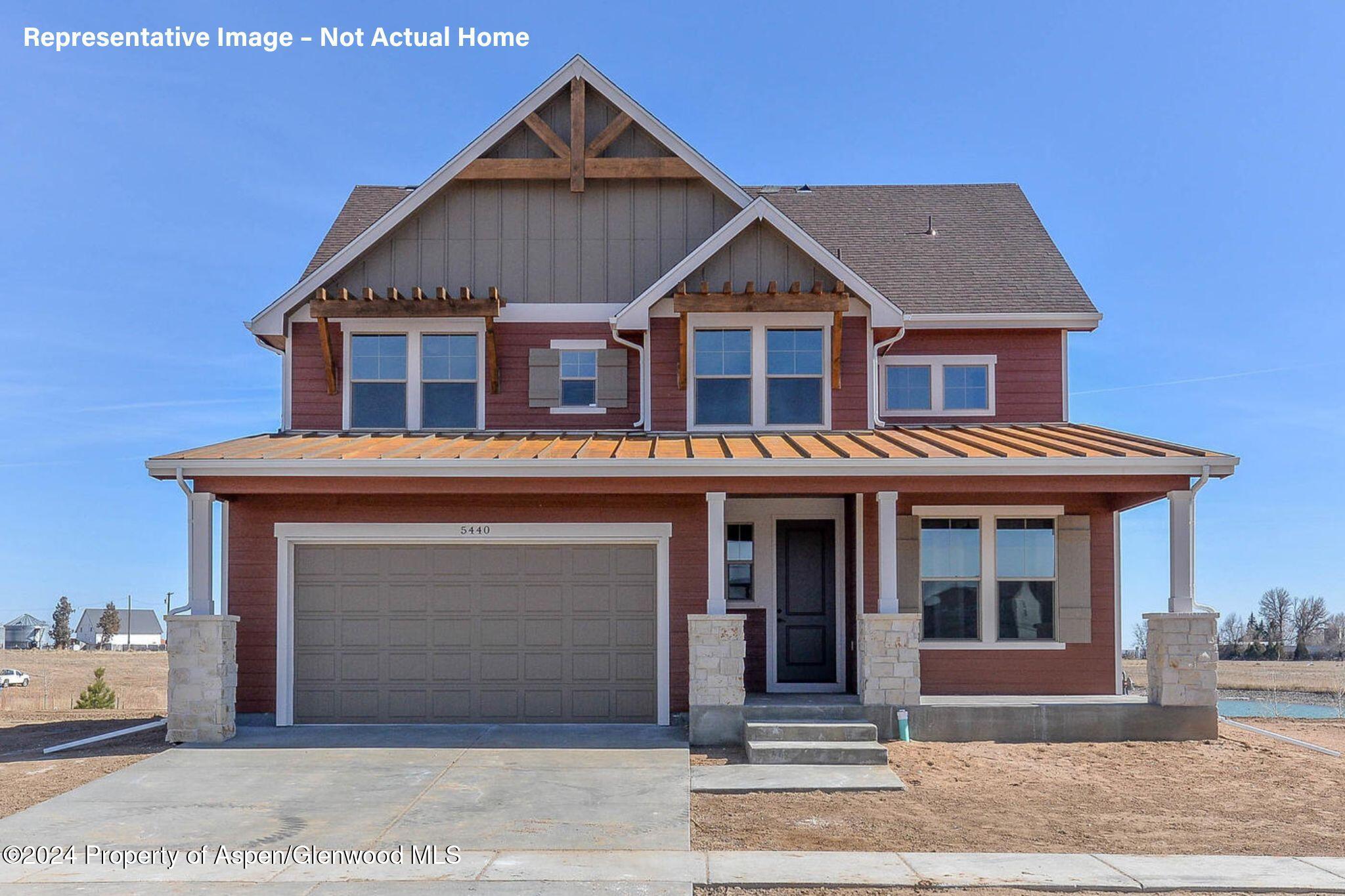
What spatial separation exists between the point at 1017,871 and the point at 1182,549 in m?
6.14

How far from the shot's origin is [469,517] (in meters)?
13.6

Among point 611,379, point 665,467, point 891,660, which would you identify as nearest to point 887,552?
point 891,660

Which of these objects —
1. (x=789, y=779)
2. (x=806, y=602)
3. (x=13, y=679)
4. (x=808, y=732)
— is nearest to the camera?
(x=789, y=779)

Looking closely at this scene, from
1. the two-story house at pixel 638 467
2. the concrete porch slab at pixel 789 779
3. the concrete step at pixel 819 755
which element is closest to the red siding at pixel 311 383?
the two-story house at pixel 638 467

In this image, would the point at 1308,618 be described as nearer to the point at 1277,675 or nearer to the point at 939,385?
the point at 1277,675

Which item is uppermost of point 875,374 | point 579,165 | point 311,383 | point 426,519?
point 579,165

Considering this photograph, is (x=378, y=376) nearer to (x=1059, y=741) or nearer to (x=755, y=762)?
(x=755, y=762)

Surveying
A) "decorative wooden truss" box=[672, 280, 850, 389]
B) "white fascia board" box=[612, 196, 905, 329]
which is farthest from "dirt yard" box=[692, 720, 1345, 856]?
"white fascia board" box=[612, 196, 905, 329]

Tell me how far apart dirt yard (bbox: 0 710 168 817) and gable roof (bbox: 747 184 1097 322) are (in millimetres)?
10789

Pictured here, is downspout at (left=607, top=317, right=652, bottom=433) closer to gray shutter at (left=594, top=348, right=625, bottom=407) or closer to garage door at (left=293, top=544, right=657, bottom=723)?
gray shutter at (left=594, top=348, right=625, bottom=407)

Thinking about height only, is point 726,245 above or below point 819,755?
above

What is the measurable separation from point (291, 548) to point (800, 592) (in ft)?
20.2

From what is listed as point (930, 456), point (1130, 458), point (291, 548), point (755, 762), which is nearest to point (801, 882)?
point (755, 762)

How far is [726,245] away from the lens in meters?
14.5
